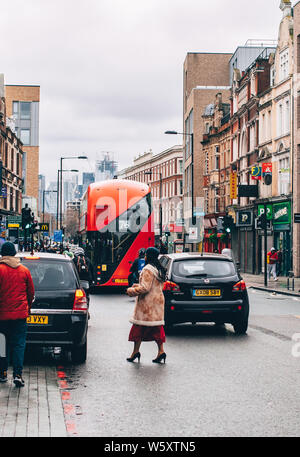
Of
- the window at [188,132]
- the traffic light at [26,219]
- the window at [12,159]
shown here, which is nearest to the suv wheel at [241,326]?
the traffic light at [26,219]

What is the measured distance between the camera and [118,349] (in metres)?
12.4

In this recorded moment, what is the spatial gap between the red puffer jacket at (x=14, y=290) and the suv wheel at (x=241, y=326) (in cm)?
619

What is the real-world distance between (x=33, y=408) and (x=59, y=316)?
3169 millimetres

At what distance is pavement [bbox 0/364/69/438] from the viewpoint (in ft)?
20.7

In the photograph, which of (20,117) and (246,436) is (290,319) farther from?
(20,117)

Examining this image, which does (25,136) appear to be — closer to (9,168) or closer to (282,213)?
(9,168)

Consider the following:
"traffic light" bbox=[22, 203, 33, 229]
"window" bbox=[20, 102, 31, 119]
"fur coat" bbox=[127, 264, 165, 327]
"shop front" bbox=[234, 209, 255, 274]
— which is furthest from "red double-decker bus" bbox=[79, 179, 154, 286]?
"window" bbox=[20, 102, 31, 119]

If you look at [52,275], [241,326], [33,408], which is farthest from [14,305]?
[241,326]

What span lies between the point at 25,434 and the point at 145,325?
15.3 ft

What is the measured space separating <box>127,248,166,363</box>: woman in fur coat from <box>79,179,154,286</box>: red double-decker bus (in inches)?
610

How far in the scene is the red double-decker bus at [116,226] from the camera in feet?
86.8

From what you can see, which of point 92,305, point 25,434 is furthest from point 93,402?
point 92,305

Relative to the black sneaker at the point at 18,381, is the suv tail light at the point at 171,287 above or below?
above

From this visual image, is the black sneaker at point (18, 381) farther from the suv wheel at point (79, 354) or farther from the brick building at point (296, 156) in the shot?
the brick building at point (296, 156)
